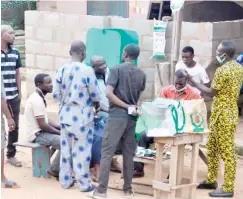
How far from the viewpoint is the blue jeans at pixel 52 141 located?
677 cm

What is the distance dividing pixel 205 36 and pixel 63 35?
274 centimetres

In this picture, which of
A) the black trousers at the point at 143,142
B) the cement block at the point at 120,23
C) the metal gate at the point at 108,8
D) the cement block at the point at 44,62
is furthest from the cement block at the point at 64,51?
the metal gate at the point at 108,8

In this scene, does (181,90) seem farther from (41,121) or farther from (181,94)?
(41,121)

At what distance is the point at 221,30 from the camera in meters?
8.75

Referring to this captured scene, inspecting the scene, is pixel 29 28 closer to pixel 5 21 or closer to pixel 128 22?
pixel 128 22

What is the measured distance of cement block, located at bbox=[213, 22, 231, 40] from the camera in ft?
28.3

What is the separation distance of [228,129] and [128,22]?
146 inches

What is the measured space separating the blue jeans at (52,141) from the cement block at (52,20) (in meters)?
3.85

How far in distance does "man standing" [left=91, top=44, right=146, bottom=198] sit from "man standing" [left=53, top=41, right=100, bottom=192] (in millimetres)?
354

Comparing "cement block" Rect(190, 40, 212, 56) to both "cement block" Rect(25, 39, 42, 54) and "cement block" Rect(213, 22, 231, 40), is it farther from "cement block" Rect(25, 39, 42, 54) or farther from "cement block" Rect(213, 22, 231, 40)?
"cement block" Rect(25, 39, 42, 54)

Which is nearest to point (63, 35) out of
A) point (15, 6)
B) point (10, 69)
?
point (10, 69)

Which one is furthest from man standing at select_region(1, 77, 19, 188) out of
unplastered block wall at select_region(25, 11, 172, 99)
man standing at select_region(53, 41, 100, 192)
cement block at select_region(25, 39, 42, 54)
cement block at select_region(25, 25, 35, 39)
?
cement block at select_region(25, 25, 35, 39)

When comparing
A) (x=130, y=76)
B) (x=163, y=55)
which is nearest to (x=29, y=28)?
(x=163, y=55)

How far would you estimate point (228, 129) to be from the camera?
6320 millimetres
